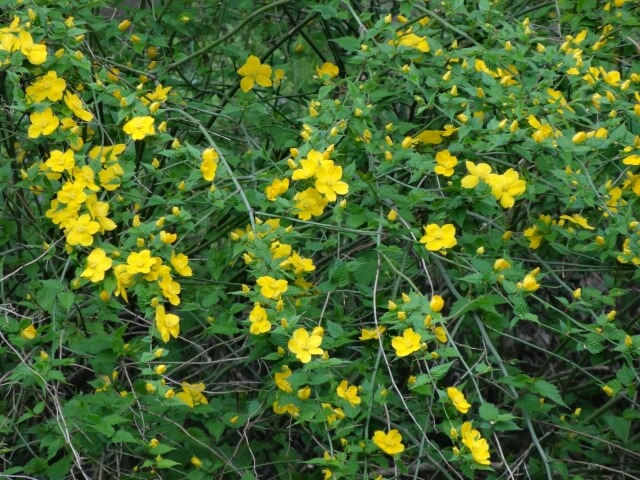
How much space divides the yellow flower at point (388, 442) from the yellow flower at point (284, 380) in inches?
8.5

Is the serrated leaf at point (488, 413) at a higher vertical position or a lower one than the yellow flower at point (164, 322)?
lower

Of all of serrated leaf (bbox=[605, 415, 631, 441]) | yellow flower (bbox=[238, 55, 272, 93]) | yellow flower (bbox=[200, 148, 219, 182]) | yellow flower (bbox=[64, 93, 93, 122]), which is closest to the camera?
yellow flower (bbox=[200, 148, 219, 182])

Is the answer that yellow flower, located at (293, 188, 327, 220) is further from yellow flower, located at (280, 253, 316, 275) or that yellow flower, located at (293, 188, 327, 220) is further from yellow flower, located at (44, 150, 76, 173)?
yellow flower, located at (44, 150, 76, 173)

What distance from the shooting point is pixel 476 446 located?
7.12 feet

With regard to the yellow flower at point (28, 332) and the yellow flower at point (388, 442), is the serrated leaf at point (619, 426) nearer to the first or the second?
the yellow flower at point (388, 442)

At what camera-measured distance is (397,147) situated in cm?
259

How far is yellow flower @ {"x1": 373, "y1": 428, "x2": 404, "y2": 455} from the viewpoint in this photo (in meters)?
2.34

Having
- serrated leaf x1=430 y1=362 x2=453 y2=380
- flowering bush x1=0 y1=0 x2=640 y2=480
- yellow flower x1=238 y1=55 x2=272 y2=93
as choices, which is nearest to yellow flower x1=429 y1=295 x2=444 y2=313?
flowering bush x1=0 y1=0 x2=640 y2=480

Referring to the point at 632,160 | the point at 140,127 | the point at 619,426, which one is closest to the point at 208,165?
the point at 140,127

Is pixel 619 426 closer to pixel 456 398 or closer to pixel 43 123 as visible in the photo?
pixel 456 398

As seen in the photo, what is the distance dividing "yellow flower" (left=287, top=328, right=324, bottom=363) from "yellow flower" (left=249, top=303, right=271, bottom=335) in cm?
6

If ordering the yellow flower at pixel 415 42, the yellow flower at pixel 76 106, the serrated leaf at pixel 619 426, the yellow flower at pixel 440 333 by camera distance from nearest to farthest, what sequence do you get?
1. the yellow flower at pixel 440 333
2. the yellow flower at pixel 76 106
3. the yellow flower at pixel 415 42
4. the serrated leaf at pixel 619 426

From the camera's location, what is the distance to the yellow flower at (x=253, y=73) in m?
3.14

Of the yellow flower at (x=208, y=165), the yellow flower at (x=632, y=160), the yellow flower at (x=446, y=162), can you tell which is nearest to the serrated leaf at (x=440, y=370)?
the yellow flower at (x=446, y=162)
